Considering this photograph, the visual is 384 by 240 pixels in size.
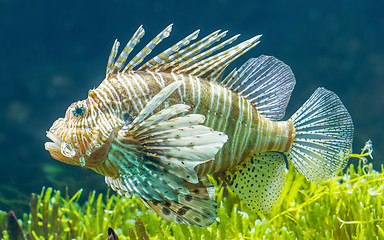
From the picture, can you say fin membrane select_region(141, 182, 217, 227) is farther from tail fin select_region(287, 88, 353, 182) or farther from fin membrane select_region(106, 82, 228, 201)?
tail fin select_region(287, 88, 353, 182)

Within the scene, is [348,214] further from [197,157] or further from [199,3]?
[199,3]

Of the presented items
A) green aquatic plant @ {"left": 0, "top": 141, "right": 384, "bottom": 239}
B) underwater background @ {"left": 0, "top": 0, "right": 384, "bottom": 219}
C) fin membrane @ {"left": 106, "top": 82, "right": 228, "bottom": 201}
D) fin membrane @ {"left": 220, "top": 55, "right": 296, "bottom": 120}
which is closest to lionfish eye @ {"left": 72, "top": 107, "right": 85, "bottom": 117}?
fin membrane @ {"left": 106, "top": 82, "right": 228, "bottom": 201}

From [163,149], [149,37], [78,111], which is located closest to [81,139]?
[78,111]

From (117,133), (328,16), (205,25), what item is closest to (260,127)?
(117,133)

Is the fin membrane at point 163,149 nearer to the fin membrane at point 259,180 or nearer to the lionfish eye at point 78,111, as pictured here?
the lionfish eye at point 78,111

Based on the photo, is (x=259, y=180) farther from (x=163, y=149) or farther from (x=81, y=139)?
(x=81, y=139)

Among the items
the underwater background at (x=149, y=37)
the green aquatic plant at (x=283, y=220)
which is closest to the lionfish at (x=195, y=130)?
the green aquatic plant at (x=283, y=220)
